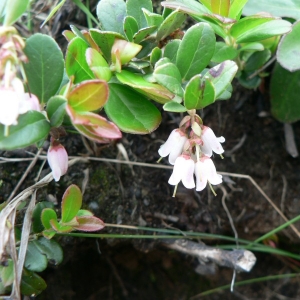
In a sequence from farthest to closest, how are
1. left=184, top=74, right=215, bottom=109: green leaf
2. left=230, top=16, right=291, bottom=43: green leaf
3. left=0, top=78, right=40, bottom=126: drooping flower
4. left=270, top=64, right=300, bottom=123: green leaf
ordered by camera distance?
left=270, top=64, right=300, bottom=123: green leaf < left=230, top=16, right=291, bottom=43: green leaf < left=184, top=74, right=215, bottom=109: green leaf < left=0, top=78, right=40, bottom=126: drooping flower

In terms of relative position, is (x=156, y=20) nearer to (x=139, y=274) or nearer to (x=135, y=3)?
(x=135, y=3)

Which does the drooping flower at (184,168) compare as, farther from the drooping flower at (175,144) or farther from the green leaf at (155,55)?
the green leaf at (155,55)

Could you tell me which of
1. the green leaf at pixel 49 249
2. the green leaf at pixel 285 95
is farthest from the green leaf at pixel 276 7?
the green leaf at pixel 49 249

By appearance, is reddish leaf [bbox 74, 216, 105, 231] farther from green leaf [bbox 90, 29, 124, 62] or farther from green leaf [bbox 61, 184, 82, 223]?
green leaf [bbox 90, 29, 124, 62]

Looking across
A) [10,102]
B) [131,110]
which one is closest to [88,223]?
[131,110]

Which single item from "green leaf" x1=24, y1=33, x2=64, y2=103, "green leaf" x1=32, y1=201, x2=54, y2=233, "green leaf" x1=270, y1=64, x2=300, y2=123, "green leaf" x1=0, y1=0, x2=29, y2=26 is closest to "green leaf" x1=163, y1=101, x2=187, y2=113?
"green leaf" x1=24, y1=33, x2=64, y2=103

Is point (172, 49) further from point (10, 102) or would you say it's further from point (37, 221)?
point (37, 221)
